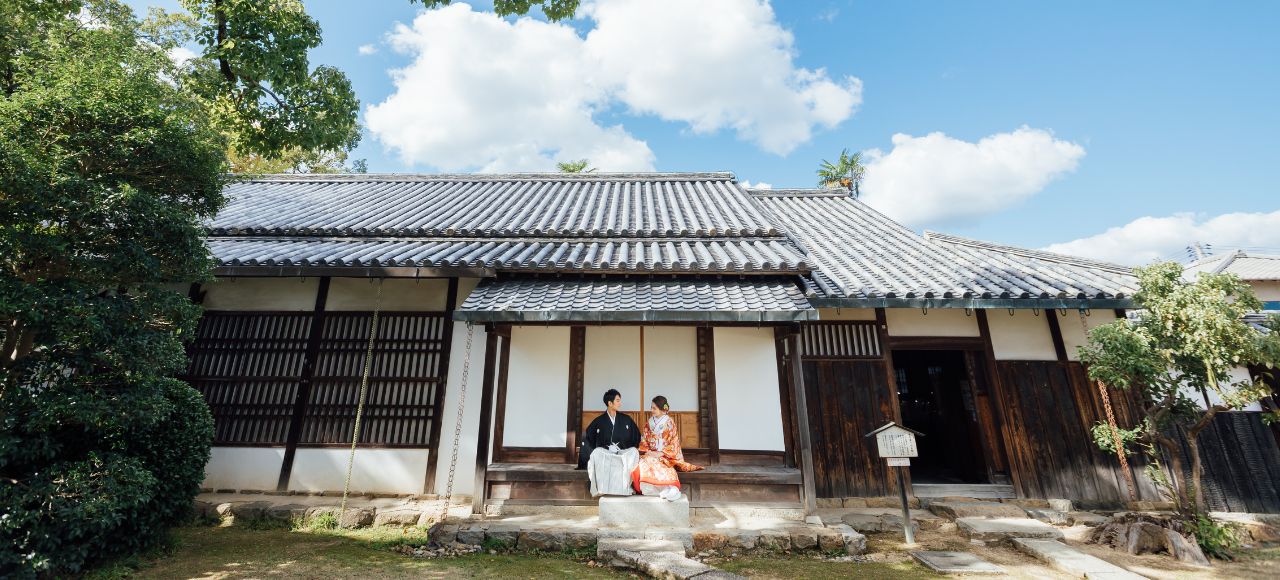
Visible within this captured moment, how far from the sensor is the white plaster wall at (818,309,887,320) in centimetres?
728

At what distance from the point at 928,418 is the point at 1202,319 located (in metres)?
5.39

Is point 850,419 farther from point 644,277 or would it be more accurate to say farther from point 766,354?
point 644,277

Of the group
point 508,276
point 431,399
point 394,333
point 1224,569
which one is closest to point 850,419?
point 1224,569

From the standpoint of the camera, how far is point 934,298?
627cm

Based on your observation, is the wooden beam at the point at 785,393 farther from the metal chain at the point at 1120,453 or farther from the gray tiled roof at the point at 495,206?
the metal chain at the point at 1120,453

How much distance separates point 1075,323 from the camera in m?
7.12

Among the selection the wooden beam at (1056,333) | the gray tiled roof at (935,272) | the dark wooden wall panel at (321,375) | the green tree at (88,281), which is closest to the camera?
the green tree at (88,281)

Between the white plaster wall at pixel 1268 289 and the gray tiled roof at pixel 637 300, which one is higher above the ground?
the white plaster wall at pixel 1268 289

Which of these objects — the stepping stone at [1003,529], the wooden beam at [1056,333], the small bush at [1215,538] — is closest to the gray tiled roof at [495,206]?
the wooden beam at [1056,333]

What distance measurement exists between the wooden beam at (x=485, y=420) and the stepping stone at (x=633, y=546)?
1.77 m

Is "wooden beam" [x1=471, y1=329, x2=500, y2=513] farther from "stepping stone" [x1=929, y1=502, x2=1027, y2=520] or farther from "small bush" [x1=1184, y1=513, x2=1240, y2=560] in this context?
"small bush" [x1=1184, y1=513, x2=1240, y2=560]

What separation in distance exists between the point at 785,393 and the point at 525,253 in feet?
14.6

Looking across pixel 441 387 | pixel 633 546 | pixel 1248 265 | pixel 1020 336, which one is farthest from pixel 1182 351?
pixel 1248 265

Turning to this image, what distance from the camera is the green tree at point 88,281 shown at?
356 cm
